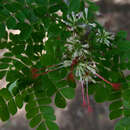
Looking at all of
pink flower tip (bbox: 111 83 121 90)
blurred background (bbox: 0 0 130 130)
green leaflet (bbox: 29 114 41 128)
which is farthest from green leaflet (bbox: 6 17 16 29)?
blurred background (bbox: 0 0 130 130)

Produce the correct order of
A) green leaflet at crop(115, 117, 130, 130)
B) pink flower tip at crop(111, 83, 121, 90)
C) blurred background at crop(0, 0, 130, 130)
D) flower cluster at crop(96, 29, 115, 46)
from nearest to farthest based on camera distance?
green leaflet at crop(115, 117, 130, 130), flower cluster at crop(96, 29, 115, 46), pink flower tip at crop(111, 83, 121, 90), blurred background at crop(0, 0, 130, 130)

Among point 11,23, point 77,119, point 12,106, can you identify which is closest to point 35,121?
point 12,106

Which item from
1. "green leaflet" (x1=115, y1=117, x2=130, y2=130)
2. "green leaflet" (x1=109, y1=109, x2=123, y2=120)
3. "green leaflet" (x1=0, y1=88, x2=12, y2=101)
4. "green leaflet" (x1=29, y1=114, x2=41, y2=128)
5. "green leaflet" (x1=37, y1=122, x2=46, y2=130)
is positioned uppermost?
"green leaflet" (x1=0, y1=88, x2=12, y2=101)

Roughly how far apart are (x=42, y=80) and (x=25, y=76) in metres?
0.08

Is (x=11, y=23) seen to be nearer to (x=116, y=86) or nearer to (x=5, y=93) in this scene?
(x=5, y=93)

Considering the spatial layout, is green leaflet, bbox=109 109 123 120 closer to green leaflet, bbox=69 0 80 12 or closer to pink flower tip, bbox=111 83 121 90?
pink flower tip, bbox=111 83 121 90

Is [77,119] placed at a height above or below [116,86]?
below

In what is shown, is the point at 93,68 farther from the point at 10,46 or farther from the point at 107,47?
the point at 10,46

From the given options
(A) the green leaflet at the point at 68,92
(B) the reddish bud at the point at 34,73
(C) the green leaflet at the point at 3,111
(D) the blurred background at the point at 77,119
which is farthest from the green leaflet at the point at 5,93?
(D) the blurred background at the point at 77,119

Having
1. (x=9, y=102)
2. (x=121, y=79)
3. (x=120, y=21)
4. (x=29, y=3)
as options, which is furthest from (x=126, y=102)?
(x=120, y=21)

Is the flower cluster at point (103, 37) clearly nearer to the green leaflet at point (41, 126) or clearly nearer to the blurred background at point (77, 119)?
the green leaflet at point (41, 126)

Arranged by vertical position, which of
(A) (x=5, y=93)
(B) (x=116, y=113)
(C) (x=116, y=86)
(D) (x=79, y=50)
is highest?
(D) (x=79, y=50)

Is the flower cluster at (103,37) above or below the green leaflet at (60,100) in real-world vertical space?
above

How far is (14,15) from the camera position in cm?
104
